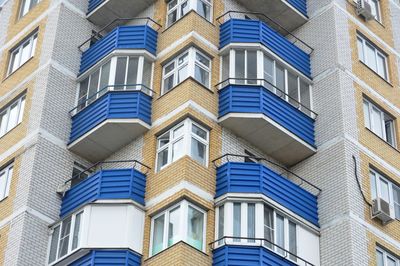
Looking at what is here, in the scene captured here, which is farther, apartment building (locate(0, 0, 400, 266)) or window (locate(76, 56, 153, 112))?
window (locate(76, 56, 153, 112))

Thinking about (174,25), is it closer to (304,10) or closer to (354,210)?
(304,10)

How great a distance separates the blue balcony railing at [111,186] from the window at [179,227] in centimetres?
116

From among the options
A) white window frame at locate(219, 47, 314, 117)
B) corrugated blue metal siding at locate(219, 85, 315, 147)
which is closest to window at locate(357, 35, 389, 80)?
white window frame at locate(219, 47, 314, 117)

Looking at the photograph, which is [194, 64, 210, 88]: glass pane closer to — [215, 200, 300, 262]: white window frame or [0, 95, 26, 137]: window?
[215, 200, 300, 262]: white window frame

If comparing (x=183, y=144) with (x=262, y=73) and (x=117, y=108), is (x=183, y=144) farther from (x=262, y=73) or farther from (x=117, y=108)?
(x=262, y=73)

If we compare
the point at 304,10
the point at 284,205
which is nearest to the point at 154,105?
the point at 284,205

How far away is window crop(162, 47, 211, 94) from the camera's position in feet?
96.5

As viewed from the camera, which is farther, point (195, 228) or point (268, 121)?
point (268, 121)

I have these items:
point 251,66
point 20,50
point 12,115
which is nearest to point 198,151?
point 251,66

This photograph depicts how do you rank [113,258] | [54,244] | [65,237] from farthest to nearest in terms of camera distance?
1. [54,244]
2. [65,237]
3. [113,258]

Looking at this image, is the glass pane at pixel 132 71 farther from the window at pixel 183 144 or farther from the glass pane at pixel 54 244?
the glass pane at pixel 54 244

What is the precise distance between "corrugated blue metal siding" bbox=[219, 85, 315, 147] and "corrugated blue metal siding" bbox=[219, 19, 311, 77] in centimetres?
211

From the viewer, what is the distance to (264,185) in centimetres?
2716

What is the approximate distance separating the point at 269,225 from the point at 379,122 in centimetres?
758
